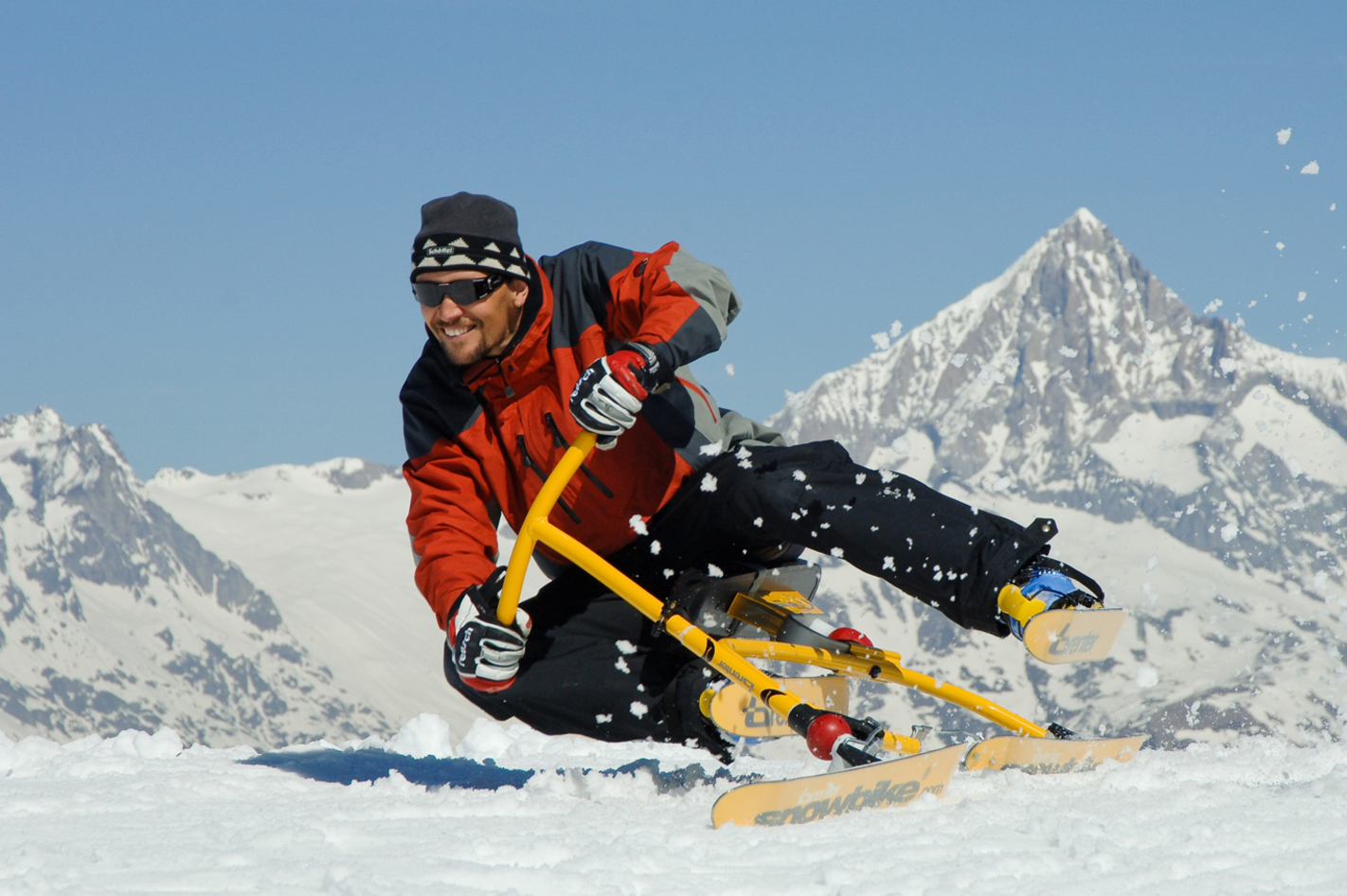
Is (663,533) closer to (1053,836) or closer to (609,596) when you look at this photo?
(609,596)

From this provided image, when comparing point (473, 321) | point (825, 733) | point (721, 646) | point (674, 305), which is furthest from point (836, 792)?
point (473, 321)

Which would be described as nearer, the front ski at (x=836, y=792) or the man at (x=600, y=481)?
the front ski at (x=836, y=792)

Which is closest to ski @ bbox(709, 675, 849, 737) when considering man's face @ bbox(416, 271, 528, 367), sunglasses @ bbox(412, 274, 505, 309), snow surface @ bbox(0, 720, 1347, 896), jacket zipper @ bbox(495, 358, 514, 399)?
snow surface @ bbox(0, 720, 1347, 896)

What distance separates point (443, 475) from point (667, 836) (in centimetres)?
183

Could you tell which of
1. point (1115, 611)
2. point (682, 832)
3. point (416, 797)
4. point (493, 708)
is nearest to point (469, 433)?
point (493, 708)

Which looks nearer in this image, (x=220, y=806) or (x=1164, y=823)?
(x=1164, y=823)

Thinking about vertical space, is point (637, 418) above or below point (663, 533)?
above

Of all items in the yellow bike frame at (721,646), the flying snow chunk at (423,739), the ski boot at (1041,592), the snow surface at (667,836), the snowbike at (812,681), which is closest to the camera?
the snow surface at (667,836)

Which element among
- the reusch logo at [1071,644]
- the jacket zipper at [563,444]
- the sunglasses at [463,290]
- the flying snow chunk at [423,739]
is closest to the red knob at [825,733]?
the reusch logo at [1071,644]

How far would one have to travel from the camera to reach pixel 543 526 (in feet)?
12.9

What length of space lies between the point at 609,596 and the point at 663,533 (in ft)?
1.23

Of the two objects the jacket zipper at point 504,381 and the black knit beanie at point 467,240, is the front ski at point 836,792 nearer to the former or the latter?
the jacket zipper at point 504,381

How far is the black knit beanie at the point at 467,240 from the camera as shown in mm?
4086

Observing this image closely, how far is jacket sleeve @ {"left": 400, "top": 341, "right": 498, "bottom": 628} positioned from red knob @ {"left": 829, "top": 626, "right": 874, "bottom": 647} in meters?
1.26
